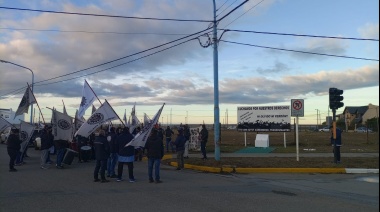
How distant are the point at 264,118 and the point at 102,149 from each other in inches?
785

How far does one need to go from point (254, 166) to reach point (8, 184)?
9.19 m

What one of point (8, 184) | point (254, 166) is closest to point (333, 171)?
point (254, 166)

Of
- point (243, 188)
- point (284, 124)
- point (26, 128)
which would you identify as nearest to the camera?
point (243, 188)

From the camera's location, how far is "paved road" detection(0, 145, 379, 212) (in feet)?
28.2

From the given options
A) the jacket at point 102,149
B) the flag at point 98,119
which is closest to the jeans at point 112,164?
the jacket at point 102,149

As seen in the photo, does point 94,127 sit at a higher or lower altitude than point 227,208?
higher

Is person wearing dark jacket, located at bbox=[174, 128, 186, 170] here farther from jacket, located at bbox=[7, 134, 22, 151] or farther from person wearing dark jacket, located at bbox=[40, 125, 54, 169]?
jacket, located at bbox=[7, 134, 22, 151]

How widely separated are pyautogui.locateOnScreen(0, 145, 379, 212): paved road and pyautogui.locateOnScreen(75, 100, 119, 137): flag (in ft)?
5.61

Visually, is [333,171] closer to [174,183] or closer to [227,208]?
[174,183]

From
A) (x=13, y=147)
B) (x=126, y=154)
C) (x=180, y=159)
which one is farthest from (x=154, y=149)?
(x=13, y=147)

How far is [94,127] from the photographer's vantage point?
1584 centimetres

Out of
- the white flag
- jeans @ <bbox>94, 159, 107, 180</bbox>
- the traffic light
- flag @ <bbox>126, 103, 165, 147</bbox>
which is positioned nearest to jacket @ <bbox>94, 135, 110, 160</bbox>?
jeans @ <bbox>94, 159, 107, 180</bbox>

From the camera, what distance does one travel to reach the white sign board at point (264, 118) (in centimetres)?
2983

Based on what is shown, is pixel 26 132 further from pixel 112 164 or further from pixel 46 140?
pixel 112 164
